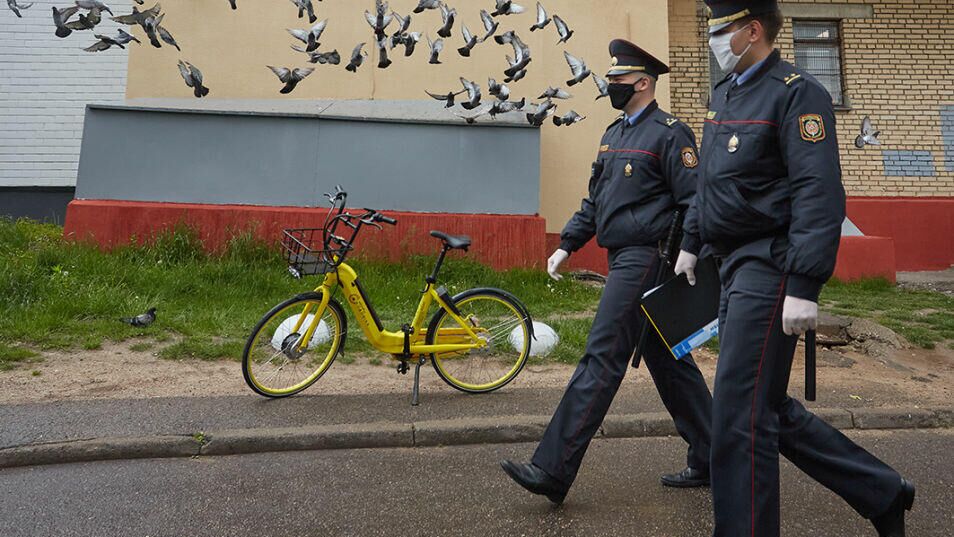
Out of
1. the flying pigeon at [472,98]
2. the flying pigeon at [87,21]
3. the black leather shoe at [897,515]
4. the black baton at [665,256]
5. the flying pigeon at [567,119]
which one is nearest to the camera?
the black leather shoe at [897,515]

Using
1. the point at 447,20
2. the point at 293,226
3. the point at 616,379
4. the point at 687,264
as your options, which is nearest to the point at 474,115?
the point at 447,20

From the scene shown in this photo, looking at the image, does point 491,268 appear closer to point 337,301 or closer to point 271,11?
point 337,301

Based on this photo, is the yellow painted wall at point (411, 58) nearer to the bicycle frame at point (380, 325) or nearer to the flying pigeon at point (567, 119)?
the flying pigeon at point (567, 119)

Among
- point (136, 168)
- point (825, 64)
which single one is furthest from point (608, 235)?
point (825, 64)

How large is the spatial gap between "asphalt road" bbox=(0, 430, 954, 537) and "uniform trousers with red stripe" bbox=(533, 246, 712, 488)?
296 millimetres

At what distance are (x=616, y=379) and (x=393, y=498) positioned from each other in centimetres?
120

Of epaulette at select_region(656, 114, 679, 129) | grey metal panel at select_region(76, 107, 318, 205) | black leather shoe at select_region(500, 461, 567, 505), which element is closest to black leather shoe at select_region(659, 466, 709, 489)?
black leather shoe at select_region(500, 461, 567, 505)

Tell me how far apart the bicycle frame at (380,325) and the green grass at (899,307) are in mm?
4818

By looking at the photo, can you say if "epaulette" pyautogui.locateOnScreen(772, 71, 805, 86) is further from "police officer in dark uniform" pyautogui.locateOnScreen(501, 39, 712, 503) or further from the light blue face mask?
"police officer in dark uniform" pyautogui.locateOnScreen(501, 39, 712, 503)

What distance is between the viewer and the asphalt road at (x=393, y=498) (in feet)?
8.73

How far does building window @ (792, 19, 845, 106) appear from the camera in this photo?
1191 cm

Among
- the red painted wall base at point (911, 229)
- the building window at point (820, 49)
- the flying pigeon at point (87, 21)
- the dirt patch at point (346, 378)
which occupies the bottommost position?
the dirt patch at point (346, 378)

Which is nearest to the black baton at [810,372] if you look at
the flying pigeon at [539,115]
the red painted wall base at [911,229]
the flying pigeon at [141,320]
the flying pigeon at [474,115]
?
the flying pigeon at [141,320]

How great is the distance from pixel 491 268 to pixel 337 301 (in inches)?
173
